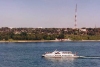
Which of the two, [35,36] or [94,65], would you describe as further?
[35,36]

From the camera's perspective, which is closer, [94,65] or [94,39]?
[94,65]

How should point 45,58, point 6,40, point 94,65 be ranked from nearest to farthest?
point 94,65, point 45,58, point 6,40

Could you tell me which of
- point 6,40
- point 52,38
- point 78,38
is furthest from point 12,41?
point 78,38

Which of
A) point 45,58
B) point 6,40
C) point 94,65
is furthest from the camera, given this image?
point 6,40

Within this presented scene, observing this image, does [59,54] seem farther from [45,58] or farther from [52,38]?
[52,38]

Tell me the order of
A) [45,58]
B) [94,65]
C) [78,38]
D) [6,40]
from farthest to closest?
1. [78,38]
2. [6,40]
3. [45,58]
4. [94,65]

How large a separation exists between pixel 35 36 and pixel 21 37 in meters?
7.69

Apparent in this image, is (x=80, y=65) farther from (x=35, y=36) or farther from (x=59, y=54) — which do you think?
(x=35, y=36)

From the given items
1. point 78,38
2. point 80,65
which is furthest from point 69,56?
point 78,38

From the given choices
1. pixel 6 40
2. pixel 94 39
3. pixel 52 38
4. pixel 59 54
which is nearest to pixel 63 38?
pixel 52 38

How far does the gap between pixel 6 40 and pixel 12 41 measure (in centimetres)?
323

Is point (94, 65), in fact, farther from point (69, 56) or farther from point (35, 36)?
point (35, 36)

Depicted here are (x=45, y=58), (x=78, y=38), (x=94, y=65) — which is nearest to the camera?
(x=94, y=65)

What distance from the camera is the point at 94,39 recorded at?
7525 inches
